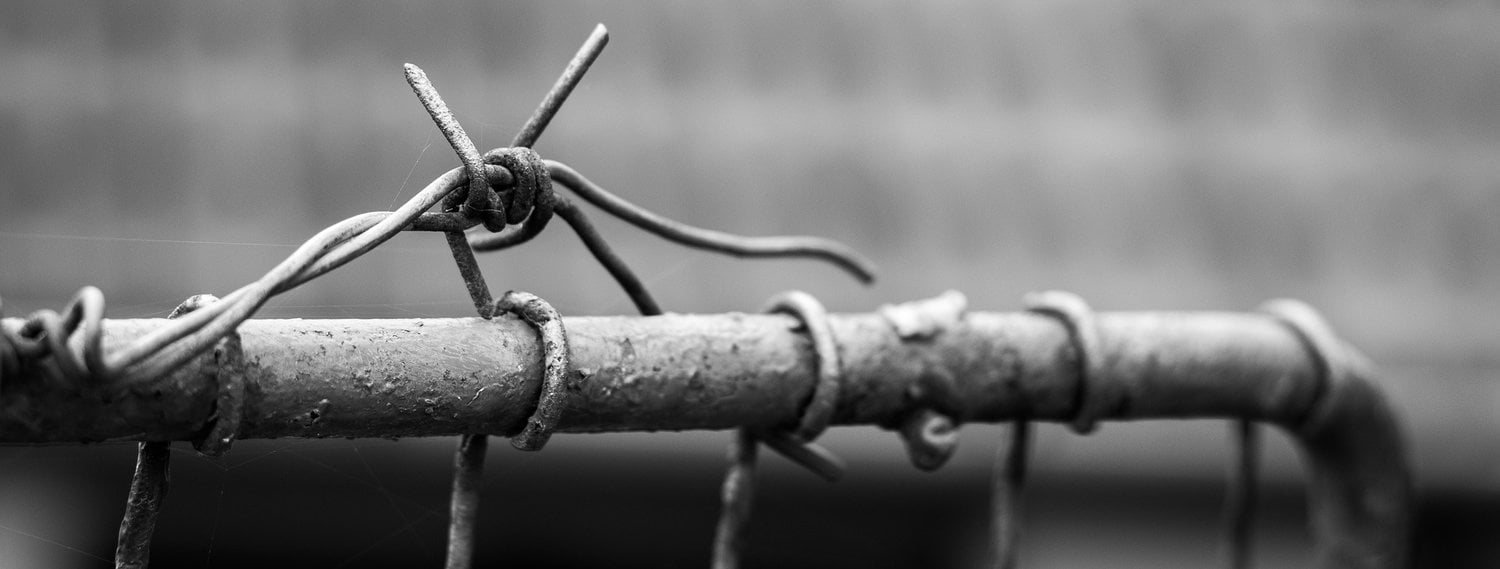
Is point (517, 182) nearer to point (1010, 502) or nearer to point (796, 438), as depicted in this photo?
point (796, 438)

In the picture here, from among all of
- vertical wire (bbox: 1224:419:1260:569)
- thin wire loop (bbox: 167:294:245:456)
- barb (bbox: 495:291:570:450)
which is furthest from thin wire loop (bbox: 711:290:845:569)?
vertical wire (bbox: 1224:419:1260:569)

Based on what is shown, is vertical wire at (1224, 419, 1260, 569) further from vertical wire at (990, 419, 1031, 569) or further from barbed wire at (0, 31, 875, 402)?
barbed wire at (0, 31, 875, 402)

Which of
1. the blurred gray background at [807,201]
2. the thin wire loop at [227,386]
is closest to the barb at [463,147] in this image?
the thin wire loop at [227,386]

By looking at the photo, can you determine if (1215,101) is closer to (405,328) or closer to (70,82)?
(70,82)

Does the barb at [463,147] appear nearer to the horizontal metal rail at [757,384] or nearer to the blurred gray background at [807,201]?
the horizontal metal rail at [757,384]

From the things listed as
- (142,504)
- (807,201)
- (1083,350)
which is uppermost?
(807,201)

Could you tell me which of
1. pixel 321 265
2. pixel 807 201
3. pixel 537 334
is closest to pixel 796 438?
pixel 537 334
